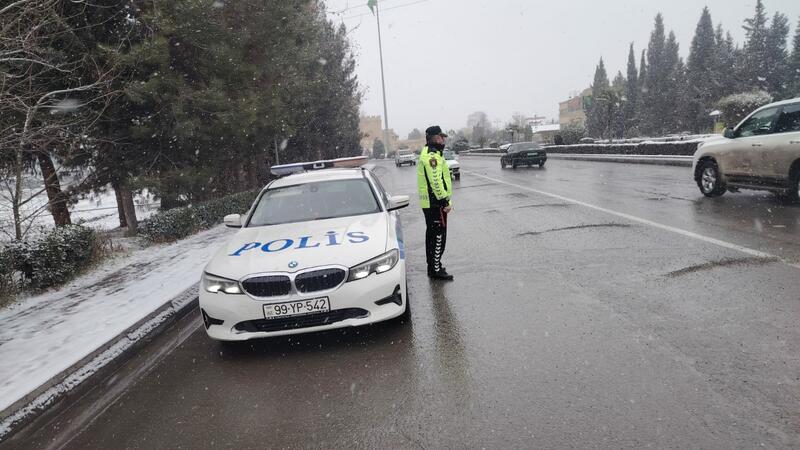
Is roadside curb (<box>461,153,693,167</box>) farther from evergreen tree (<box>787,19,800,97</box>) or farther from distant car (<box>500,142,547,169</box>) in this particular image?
evergreen tree (<box>787,19,800,97</box>)

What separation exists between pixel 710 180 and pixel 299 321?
10.4 m

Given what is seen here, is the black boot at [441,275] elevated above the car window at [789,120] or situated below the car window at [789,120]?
below

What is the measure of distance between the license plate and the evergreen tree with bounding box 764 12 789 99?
82504 mm

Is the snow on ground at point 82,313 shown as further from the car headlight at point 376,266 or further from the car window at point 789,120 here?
the car window at point 789,120

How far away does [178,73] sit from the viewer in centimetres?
1224

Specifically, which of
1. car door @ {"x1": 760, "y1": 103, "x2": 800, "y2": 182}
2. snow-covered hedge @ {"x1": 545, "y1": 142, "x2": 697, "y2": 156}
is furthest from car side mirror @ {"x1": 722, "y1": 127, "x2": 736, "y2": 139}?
snow-covered hedge @ {"x1": 545, "y1": 142, "x2": 697, "y2": 156}

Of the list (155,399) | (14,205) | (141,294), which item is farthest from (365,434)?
(14,205)

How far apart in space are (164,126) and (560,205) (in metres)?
9.47

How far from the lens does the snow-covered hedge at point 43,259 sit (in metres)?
6.71

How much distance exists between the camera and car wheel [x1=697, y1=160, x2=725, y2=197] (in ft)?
35.7

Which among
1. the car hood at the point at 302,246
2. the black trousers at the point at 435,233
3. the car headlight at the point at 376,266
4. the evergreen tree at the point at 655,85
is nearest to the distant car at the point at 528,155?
the black trousers at the point at 435,233

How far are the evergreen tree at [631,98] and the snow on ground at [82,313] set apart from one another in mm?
86363

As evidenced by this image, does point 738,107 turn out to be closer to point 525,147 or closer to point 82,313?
point 525,147

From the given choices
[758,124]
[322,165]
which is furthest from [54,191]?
[758,124]
